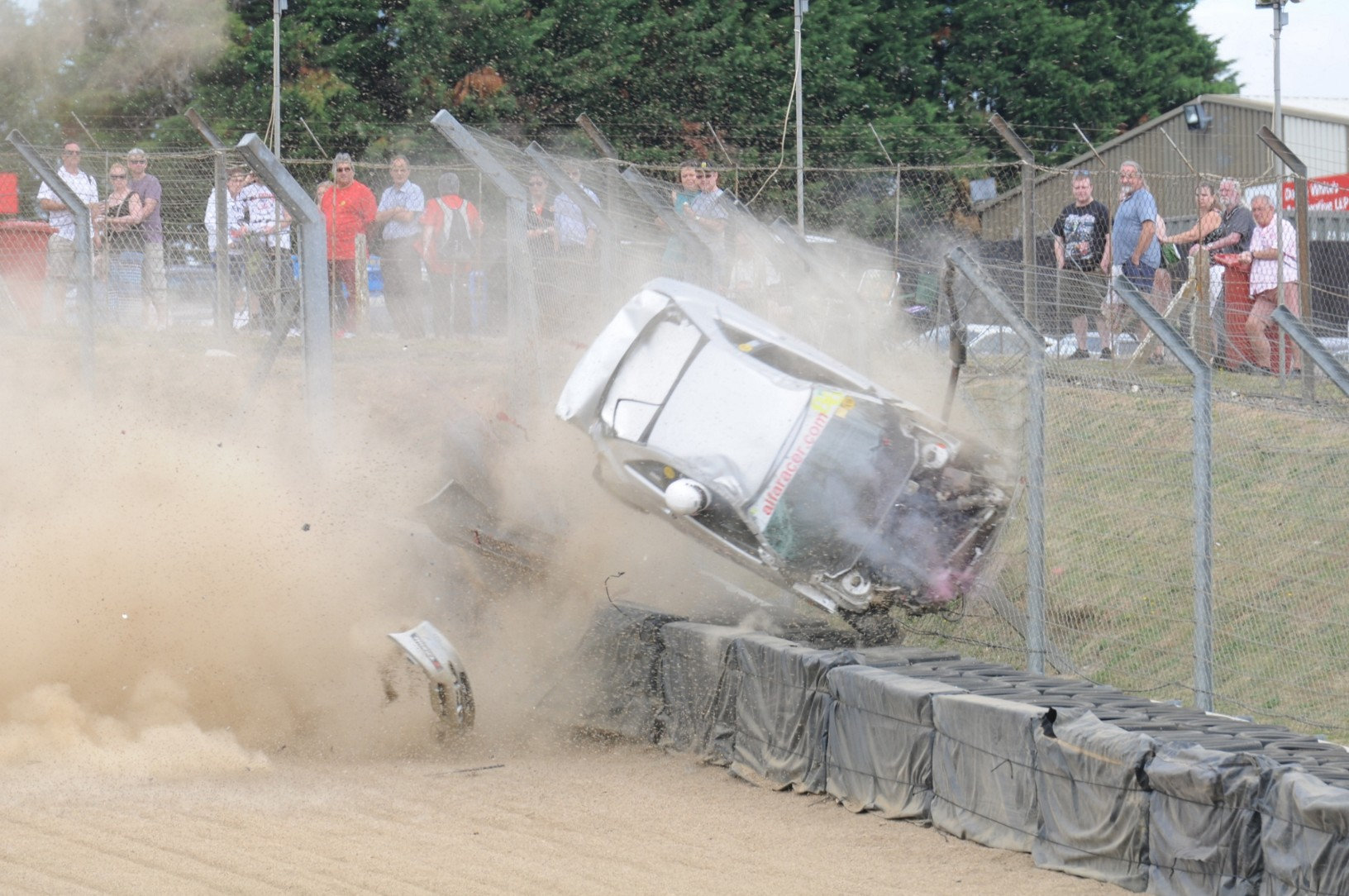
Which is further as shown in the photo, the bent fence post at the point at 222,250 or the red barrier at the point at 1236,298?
the bent fence post at the point at 222,250

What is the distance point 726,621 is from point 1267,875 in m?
3.54

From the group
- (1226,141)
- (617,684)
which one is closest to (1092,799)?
(617,684)

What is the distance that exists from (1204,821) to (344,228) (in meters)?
10.6

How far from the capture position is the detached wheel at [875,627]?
806 centimetres

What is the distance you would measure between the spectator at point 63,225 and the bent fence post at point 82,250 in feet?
0.36

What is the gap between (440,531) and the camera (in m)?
8.83

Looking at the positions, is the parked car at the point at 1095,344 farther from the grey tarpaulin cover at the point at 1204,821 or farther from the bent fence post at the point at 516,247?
the grey tarpaulin cover at the point at 1204,821

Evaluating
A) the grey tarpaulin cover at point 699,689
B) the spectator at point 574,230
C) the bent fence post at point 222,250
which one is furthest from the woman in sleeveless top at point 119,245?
the grey tarpaulin cover at point 699,689

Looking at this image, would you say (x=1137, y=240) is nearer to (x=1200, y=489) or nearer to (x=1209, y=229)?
(x=1209, y=229)

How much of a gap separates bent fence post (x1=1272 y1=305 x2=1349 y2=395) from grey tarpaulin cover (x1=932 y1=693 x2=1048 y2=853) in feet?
5.45

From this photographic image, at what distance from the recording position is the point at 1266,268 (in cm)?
1298

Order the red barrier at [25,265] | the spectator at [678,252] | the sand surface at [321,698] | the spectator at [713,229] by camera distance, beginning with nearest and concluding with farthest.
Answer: the sand surface at [321,698], the spectator at [713,229], the spectator at [678,252], the red barrier at [25,265]

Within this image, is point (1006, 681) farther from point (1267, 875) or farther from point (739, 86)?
point (739, 86)

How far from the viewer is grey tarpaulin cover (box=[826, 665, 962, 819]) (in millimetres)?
6824
